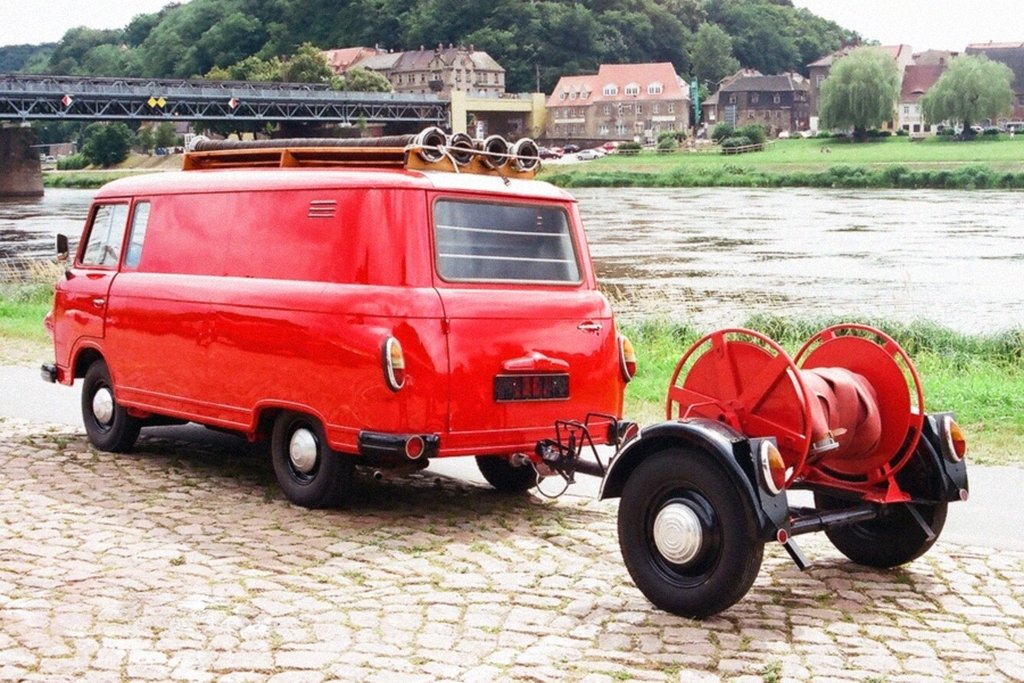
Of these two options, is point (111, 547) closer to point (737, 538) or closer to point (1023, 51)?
point (737, 538)

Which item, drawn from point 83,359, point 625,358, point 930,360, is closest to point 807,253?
point 930,360

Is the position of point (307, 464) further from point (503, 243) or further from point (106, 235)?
point (106, 235)

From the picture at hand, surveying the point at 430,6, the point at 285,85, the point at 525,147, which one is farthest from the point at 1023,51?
the point at 525,147

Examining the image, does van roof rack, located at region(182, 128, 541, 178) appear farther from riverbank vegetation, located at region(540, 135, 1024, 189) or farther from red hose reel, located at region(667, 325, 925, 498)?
riverbank vegetation, located at region(540, 135, 1024, 189)

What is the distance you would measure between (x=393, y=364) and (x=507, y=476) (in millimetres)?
1630

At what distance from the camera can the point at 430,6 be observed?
7584 inches

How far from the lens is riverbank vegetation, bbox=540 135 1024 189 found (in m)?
77.4

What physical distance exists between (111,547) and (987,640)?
4234 millimetres

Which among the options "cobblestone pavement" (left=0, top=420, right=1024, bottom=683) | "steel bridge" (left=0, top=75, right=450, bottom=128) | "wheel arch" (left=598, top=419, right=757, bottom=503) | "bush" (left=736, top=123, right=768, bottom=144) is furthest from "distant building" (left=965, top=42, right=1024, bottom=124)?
"wheel arch" (left=598, top=419, right=757, bottom=503)

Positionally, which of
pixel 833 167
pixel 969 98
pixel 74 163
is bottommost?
pixel 74 163

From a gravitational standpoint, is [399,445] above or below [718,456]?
below

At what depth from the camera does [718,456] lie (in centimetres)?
579

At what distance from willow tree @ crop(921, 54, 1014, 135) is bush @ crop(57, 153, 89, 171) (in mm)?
83984

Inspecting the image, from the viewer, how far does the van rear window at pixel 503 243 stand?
26.0 feet
